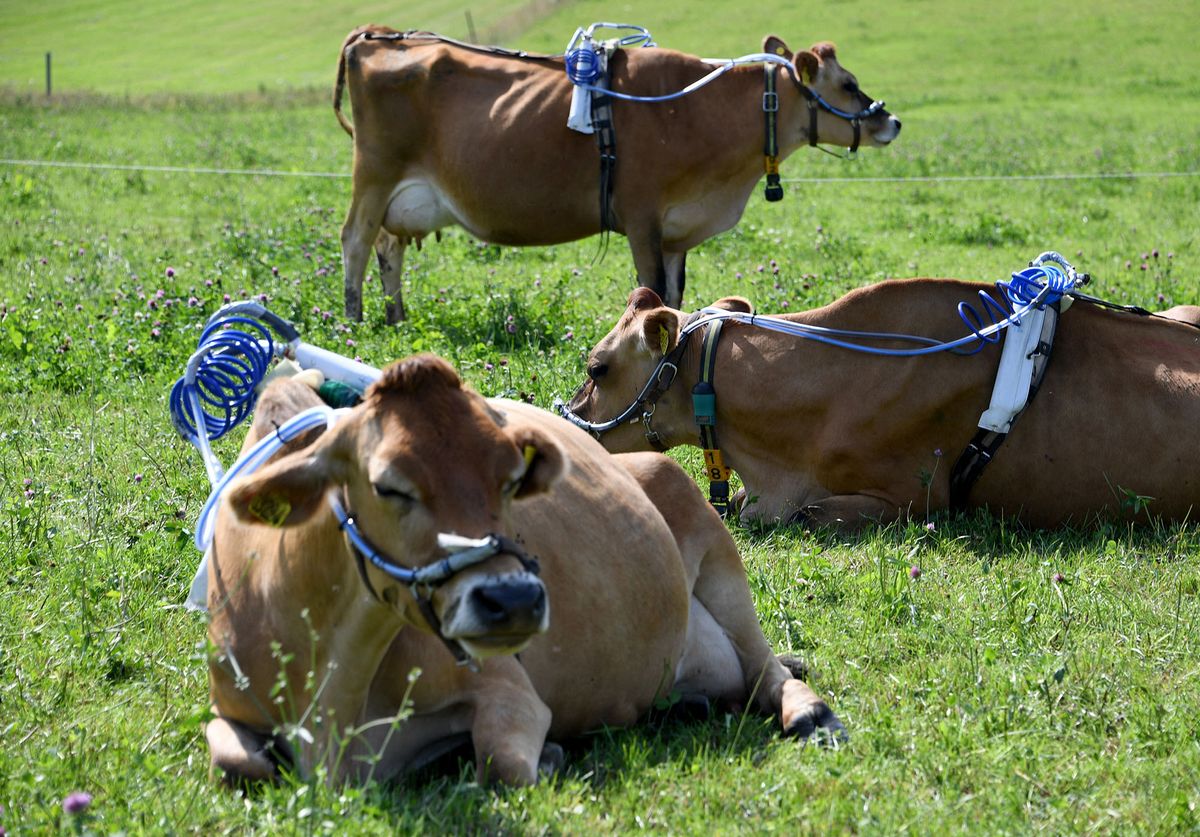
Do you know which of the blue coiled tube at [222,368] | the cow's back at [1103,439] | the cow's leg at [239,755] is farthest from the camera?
the cow's back at [1103,439]

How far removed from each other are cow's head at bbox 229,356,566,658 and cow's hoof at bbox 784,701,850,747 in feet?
4.17

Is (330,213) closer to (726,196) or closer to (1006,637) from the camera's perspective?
(726,196)

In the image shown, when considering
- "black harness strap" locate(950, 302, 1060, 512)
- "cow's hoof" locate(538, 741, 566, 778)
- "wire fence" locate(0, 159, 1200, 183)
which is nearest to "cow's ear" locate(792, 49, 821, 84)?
"black harness strap" locate(950, 302, 1060, 512)

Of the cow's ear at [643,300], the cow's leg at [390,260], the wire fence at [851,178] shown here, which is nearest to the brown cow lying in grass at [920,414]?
the cow's ear at [643,300]

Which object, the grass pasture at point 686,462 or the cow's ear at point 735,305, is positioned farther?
the cow's ear at point 735,305

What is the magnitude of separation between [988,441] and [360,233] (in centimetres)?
554

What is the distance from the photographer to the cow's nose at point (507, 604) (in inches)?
129

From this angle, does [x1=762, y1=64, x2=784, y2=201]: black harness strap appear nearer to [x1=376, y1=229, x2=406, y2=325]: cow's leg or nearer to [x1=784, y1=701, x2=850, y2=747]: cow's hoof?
[x1=376, y1=229, x2=406, y2=325]: cow's leg

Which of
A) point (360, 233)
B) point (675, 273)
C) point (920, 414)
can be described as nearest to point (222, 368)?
point (920, 414)

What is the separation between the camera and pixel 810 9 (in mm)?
51062

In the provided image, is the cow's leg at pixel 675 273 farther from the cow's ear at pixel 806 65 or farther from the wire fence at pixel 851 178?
the wire fence at pixel 851 178

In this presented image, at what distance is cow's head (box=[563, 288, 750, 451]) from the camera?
699cm

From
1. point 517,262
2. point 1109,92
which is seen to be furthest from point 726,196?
point 1109,92

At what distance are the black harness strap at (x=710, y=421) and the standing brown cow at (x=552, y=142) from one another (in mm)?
3161
